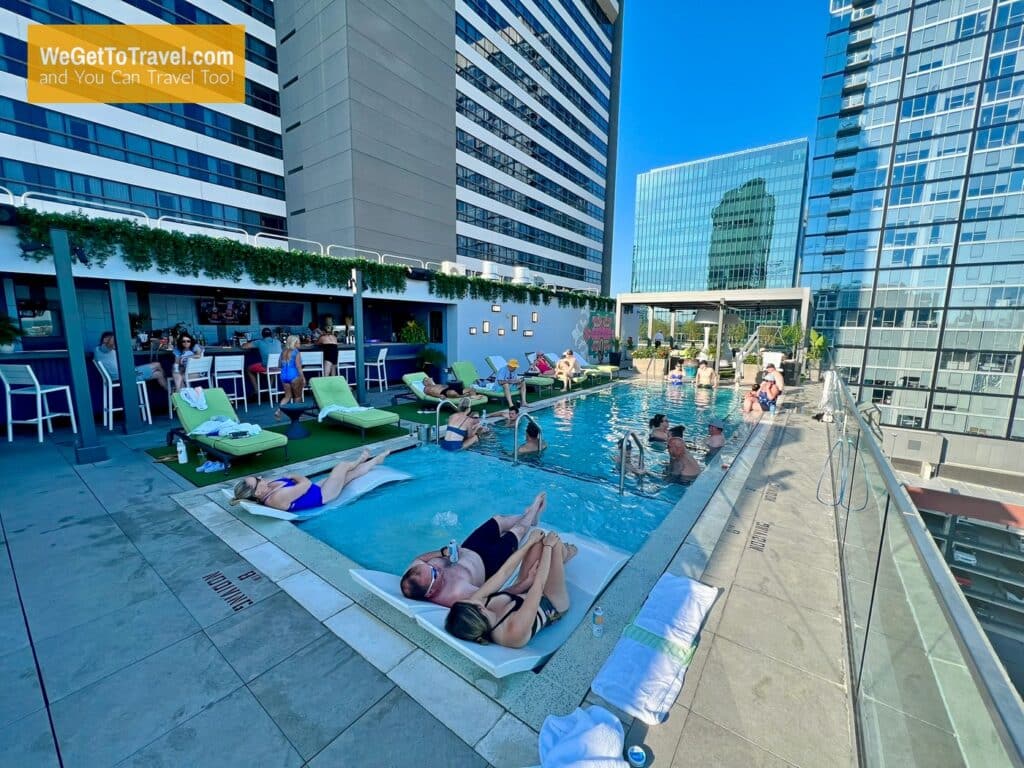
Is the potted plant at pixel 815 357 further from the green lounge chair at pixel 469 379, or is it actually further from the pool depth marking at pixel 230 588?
the pool depth marking at pixel 230 588

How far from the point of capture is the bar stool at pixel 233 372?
830 centimetres

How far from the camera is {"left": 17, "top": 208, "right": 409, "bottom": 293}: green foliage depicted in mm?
6621

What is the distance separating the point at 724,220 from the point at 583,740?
270ft

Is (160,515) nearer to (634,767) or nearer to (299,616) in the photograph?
(299,616)

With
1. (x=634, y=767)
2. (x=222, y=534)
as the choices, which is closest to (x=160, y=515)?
(x=222, y=534)

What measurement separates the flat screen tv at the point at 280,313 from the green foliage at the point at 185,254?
3.72 metres

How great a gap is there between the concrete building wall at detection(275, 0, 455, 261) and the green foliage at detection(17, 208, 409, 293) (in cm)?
1010

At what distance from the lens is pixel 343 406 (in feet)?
25.2

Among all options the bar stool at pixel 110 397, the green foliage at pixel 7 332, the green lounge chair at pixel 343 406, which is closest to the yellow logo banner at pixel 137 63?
the green foliage at pixel 7 332

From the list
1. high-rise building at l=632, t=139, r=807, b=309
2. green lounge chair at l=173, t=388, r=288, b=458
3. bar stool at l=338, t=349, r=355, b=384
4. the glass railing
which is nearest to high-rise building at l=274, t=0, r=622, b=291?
bar stool at l=338, t=349, r=355, b=384

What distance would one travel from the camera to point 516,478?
5.76 meters

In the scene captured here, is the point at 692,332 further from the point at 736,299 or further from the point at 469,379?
the point at 469,379

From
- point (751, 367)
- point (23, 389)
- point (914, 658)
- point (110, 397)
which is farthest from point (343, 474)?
point (751, 367)

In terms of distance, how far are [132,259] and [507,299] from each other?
11.3m
